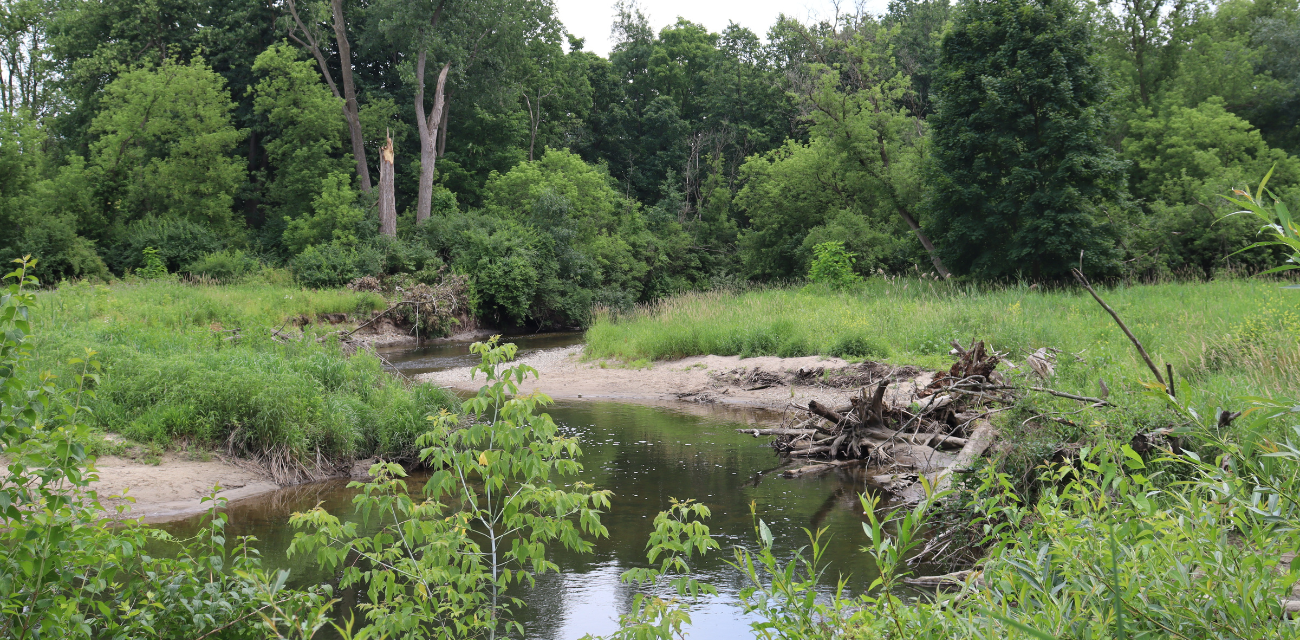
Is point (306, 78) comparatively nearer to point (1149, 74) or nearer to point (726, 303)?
point (726, 303)

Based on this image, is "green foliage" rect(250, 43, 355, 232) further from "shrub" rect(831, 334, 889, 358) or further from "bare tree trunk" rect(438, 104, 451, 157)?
"shrub" rect(831, 334, 889, 358)

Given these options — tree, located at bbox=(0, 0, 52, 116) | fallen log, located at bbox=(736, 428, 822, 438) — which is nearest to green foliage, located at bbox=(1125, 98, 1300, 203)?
fallen log, located at bbox=(736, 428, 822, 438)

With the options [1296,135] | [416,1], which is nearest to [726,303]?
[416,1]

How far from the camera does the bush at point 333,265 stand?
28016 mm

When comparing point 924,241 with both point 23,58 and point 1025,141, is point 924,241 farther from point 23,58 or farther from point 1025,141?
point 23,58

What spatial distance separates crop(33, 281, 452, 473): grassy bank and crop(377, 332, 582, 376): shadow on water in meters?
5.02

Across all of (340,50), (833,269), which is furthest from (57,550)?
(340,50)

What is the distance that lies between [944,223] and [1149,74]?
17.8m

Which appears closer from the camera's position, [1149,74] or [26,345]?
[26,345]

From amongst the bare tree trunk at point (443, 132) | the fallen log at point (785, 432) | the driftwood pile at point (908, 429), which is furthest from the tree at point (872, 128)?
the driftwood pile at point (908, 429)

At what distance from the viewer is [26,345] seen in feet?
8.93

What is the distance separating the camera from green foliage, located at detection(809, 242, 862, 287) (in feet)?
85.4

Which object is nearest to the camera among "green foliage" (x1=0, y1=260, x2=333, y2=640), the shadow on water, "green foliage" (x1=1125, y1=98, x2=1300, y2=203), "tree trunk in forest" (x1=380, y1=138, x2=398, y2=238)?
"green foliage" (x1=0, y1=260, x2=333, y2=640)

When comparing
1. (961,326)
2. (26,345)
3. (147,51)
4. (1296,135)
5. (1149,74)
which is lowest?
(961,326)
